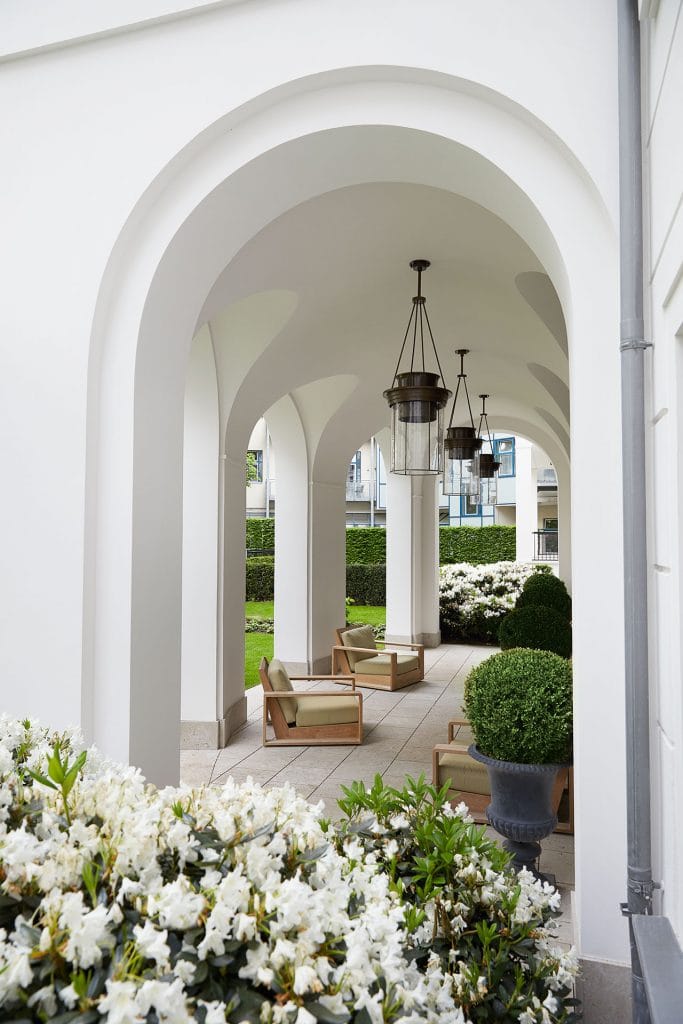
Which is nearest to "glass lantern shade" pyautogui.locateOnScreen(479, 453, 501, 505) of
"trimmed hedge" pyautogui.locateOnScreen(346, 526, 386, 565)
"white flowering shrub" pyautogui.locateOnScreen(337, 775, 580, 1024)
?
"white flowering shrub" pyautogui.locateOnScreen(337, 775, 580, 1024)

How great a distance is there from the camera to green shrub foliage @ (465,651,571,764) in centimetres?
331

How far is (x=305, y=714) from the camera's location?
21.3 feet

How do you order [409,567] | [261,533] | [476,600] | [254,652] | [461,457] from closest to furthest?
[461,457] → [254,652] → [409,567] → [476,600] → [261,533]

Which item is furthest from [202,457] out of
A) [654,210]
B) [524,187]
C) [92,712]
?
[654,210]

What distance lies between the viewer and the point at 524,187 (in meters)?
2.59

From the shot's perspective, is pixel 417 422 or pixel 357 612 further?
pixel 357 612

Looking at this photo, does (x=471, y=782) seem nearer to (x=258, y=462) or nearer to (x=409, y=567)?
(x=409, y=567)

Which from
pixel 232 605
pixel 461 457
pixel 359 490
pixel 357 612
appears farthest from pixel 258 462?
pixel 232 605

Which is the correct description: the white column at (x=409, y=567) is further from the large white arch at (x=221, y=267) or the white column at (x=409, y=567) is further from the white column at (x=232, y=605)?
the large white arch at (x=221, y=267)

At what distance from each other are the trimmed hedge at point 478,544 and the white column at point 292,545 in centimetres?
1232

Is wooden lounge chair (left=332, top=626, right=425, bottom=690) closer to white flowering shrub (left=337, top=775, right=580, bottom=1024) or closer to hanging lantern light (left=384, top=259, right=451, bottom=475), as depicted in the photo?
hanging lantern light (left=384, top=259, right=451, bottom=475)

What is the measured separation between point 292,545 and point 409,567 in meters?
3.92

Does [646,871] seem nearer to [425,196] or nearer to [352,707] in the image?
[425,196]

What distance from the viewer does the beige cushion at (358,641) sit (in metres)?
9.08
